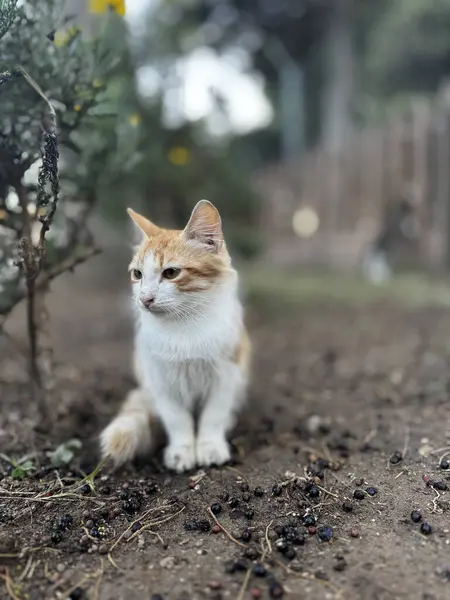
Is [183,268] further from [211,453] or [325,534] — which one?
[325,534]

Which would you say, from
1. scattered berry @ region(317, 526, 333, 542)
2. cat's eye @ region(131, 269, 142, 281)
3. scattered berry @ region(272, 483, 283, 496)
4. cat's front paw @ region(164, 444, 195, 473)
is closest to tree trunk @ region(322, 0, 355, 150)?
cat's eye @ region(131, 269, 142, 281)

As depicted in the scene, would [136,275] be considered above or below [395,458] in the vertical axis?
above

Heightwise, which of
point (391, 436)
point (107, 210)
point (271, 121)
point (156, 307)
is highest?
point (271, 121)

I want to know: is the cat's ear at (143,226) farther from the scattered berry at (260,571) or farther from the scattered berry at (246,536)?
the scattered berry at (260,571)

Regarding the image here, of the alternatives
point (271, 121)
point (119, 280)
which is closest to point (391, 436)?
point (119, 280)

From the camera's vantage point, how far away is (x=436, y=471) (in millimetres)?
2268

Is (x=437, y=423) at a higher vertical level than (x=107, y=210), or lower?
lower

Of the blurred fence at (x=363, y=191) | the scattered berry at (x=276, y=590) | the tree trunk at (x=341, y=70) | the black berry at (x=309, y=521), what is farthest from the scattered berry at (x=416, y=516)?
the tree trunk at (x=341, y=70)

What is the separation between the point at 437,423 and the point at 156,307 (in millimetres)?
1693

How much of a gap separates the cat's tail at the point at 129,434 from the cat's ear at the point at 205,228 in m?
0.89

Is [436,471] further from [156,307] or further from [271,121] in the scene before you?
[271,121]

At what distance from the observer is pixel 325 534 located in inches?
73.4

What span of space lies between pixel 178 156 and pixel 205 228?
3175mm

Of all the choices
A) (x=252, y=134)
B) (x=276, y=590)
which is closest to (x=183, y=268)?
(x=276, y=590)
